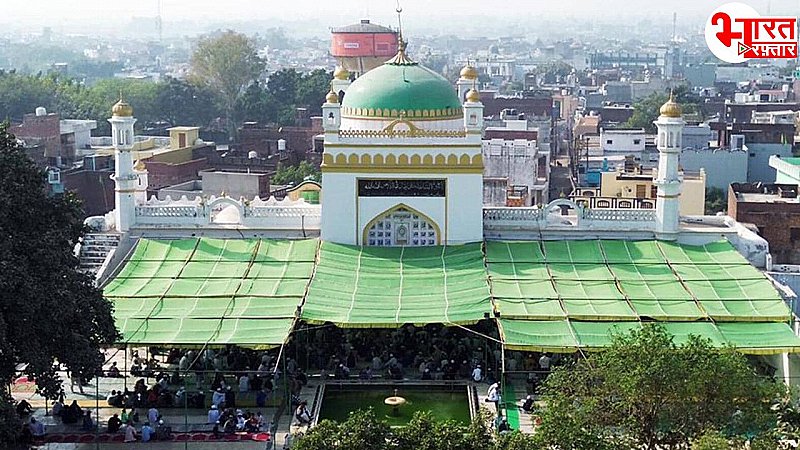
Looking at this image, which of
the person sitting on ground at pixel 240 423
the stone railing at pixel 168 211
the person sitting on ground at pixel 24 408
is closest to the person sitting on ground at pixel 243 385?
the person sitting on ground at pixel 240 423

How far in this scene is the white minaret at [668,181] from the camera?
987 inches

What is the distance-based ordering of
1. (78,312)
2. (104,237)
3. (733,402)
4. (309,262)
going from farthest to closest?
(104,237), (309,262), (78,312), (733,402)

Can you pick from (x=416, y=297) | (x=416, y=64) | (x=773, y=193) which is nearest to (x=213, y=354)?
(x=416, y=297)

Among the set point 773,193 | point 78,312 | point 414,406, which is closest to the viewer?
point 78,312

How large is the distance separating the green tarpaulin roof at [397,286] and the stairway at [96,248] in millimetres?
4612

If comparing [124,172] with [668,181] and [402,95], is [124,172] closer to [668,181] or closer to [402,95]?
[402,95]

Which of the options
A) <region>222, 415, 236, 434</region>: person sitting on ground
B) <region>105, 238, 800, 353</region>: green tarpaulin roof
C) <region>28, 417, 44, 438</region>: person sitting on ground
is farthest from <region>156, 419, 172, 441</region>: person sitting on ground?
<region>28, 417, 44, 438</region>: person sitting on ground

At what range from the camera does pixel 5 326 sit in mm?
16469

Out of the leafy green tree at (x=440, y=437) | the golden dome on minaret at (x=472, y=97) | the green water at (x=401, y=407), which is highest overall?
the golden dome on minaret at (x=472, y=97)

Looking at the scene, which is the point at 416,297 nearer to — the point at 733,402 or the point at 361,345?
the point at 361,345

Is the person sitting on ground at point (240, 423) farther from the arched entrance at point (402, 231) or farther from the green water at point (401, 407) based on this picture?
the arched entrance at point (402, 231)

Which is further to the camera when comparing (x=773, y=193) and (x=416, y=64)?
(x=773, y=193)

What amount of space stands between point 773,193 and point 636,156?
51.5ft

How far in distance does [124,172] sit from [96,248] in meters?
1.73
